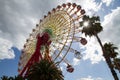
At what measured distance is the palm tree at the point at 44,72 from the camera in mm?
39281

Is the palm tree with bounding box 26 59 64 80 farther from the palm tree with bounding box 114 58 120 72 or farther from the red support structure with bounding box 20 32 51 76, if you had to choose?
the palm tree with bounding box 114 58 120 72

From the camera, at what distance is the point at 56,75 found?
40.5 metres

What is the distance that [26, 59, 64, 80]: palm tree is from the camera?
39.3 meters

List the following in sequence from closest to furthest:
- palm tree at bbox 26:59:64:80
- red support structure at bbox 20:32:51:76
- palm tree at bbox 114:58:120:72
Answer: palm tree at bbox 26:59:64:80
palm tree at bbox 114:58:120:72
red support structure at bbox 20:32:51:76

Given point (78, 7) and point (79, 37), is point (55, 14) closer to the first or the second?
point (78, 7)

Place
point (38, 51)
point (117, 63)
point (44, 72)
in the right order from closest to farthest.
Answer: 1. point (44, 72)
2. point (117, 63)
3. point (38, 51)

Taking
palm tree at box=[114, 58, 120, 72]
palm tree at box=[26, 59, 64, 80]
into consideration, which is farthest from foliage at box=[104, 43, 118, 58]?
palm tree at box=[26, 59, 64, 80]

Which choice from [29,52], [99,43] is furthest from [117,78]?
[29,52]

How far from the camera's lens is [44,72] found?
39719mm

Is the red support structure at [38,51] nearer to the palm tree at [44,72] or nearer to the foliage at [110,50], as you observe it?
the palm tree at [44,72]

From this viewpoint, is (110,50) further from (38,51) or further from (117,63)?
(38,51)

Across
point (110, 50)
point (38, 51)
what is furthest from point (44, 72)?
point (110, 50)

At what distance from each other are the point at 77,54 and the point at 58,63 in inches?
156

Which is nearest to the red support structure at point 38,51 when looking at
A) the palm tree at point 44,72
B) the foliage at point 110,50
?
the palm tree at point 44,72
